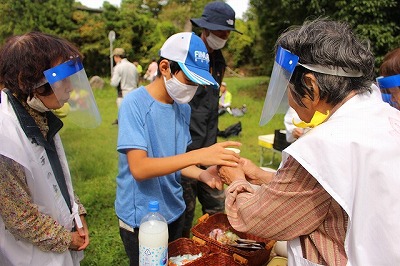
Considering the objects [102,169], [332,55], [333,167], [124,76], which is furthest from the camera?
[124,76]

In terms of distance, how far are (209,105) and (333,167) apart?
2.27 meters

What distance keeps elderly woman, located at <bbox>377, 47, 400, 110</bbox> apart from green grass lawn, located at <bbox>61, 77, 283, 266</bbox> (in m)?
3.02

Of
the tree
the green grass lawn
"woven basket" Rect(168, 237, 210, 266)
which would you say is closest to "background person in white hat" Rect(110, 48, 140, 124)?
the green grass lawn

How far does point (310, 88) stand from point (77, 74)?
45.9 inches

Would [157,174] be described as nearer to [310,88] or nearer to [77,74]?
[77,74]

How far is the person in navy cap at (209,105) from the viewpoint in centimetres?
337

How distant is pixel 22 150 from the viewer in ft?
5.01

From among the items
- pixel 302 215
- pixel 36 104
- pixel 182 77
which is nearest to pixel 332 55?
pixel 302 215

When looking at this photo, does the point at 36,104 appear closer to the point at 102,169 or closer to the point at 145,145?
the point at 145,145

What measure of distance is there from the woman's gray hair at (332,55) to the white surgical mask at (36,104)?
1214 millimetres

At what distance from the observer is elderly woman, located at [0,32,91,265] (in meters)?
1.53

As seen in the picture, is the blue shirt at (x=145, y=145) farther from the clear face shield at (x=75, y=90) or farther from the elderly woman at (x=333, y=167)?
the elderly woman at (x=333, y=167)

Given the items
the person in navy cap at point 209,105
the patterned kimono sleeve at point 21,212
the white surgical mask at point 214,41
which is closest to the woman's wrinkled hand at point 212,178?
the person in navy cap at point 209,105

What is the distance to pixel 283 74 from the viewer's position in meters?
1.54
